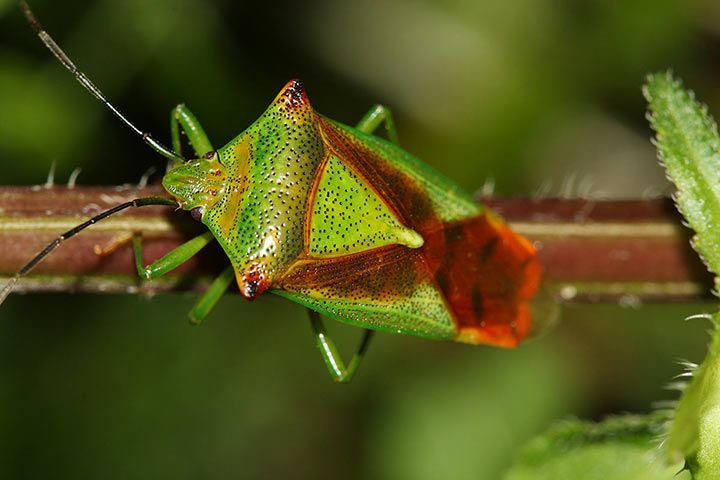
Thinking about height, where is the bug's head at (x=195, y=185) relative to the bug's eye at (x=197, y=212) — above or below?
above

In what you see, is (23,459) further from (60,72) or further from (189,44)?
(189,44)

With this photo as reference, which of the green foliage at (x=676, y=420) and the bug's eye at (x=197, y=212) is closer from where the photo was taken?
the green foliage at (x=676, y=420)

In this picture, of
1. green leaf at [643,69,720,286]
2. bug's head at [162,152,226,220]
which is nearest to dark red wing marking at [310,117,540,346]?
bug's head at [162,152,226,220]

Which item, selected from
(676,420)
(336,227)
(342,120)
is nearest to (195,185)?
(336,227)

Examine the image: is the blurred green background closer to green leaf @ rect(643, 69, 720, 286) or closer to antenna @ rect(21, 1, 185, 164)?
antenna @ rect(21, 1, 185, 164)

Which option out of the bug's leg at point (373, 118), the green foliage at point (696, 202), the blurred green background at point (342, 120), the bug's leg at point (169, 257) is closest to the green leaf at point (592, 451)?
the green foliage at point (696, 202)

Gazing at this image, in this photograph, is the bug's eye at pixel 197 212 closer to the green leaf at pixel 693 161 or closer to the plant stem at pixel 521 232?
the plant stem at pixel 521 232
